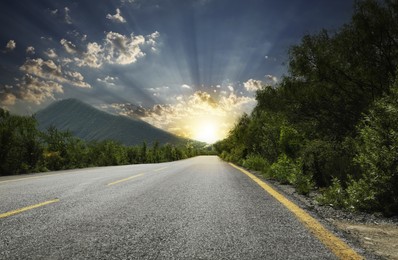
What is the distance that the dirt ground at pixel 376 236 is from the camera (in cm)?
306

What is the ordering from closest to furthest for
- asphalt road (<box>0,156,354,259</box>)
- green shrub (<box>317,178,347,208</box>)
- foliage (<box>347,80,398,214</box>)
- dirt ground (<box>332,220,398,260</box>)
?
1. asphalt road (<box>0,156,354,259</box>)
2. dirt ground (<box>332,220,398,260</box>)
3. foliage (<box>347,80,398,214</box>)
4. green shrub (<box>317,178,347,208</box>)

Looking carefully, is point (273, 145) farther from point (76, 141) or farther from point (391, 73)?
point (76, 141)

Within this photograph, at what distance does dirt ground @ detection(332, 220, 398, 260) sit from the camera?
3059mm

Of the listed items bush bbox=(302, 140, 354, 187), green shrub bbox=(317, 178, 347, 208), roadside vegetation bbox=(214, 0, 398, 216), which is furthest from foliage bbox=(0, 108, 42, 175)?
green shrub bbox=(317, 178, 347, 208)

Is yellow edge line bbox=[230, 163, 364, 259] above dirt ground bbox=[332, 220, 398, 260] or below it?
above

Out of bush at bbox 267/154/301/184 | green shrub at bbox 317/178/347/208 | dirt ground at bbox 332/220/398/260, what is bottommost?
dirt ground at bbox 332/220/398/260

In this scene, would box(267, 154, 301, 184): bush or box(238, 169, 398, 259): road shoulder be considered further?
box(267, 154, 301, 184): bush

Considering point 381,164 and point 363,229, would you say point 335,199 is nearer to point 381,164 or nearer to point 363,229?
point 381,164

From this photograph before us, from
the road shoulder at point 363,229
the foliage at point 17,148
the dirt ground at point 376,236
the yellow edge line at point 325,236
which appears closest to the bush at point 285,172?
the road shoulder at point 363,229

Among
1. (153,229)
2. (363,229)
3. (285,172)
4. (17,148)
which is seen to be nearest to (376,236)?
(363,229)

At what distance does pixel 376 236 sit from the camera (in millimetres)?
3604

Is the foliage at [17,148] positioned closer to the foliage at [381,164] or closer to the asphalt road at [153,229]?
the asphalt road at [153,229]

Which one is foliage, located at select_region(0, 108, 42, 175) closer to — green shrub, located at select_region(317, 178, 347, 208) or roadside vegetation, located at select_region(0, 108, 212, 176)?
roadside vegetation, located at select_region(0, 108, 212, 176)

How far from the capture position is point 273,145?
52.9 feet
